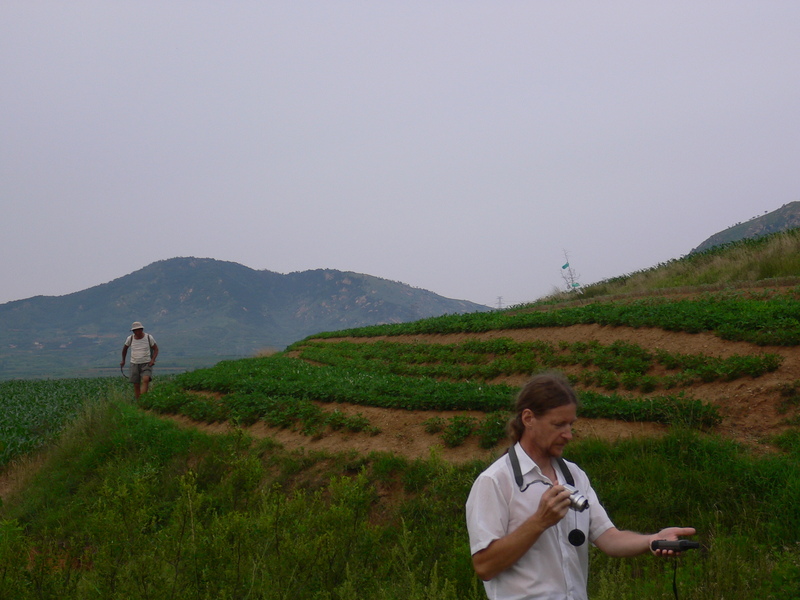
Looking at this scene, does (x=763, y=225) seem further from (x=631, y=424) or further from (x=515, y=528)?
(x=515, y=528)

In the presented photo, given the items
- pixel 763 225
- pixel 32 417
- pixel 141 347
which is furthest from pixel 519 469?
pixel 763 225

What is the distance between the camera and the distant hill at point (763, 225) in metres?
126

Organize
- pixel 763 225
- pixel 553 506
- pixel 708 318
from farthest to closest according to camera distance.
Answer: pixel 763 225
pixel 708 318
pixel 553 506

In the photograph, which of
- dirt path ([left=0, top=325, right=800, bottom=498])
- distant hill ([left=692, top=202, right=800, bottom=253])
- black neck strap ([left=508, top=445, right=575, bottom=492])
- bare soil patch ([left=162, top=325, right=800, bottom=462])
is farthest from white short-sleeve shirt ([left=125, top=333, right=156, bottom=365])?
distant hill ([left=692, top=202, right=800, bottom=253])

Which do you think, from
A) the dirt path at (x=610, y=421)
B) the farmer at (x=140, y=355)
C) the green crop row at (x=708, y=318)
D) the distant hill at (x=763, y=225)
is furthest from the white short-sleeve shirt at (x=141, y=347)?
the distant hill at (x=763, y=225)

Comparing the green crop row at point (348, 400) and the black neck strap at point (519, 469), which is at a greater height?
the black neck strap at point (519, 469)

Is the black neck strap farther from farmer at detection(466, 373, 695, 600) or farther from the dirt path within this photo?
the dirt path

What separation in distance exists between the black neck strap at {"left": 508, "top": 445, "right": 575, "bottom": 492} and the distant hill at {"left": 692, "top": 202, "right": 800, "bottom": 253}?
137 meters

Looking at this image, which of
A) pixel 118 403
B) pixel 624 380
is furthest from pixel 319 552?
pixel 118 403

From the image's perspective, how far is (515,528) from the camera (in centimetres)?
261

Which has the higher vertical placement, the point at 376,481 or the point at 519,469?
the point at 519,469

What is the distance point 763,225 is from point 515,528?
15682cm

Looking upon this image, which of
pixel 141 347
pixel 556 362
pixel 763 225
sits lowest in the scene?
pixel 556 362

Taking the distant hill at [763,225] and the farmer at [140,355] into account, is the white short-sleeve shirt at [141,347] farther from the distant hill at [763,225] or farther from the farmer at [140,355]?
the distant hill at [763,225]
